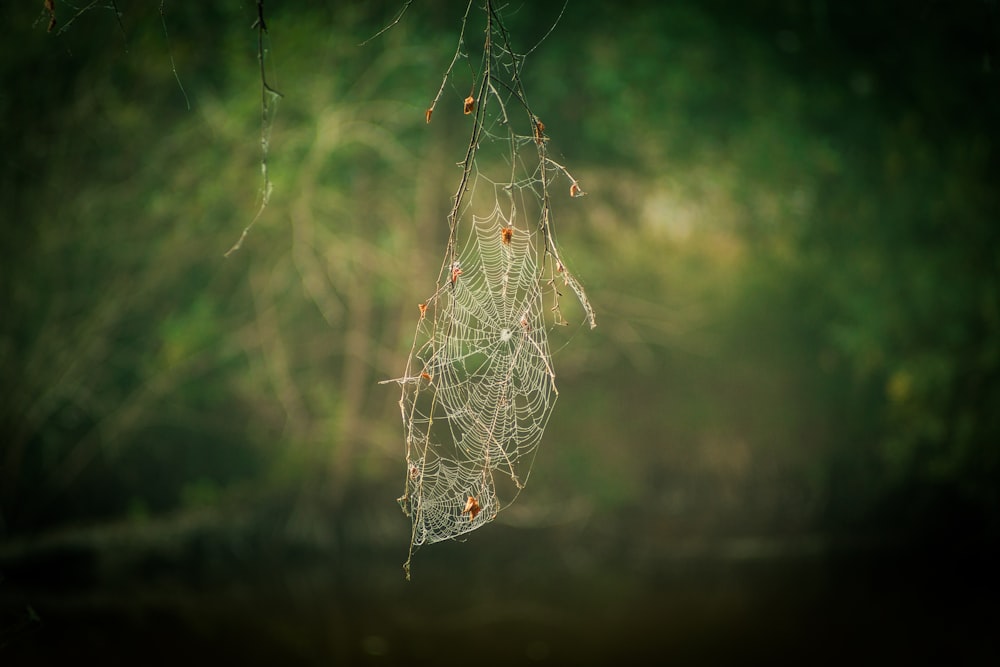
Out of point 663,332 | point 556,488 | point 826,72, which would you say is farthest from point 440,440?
point 826,72

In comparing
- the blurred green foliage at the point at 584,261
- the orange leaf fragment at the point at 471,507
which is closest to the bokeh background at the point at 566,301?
the blurred green foliage at the point at 584,261

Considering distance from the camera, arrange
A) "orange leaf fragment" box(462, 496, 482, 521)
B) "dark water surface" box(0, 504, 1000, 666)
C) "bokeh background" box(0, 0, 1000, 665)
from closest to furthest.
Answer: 1. "orange leaf fragment" box(462, 496, 482, 521)
2. "dark water surface" box(0, 504, 1000, 666)
3. "bokeh background" box(0, 0, 1000, 665)

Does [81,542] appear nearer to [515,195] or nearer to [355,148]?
[355,148]

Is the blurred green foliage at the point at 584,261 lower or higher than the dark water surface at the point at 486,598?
higher

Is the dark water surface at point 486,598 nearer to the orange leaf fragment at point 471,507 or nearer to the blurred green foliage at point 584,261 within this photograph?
the blurred green foliage at point 584,261

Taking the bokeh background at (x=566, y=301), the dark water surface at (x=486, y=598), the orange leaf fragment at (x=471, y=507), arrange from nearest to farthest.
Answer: the orange leaf fragment at (x=471, y=507), the dark water surface at (x=486, y=598), the bokeh background at (x=566, y=301)

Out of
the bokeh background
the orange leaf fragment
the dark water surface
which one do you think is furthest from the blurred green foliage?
the orange leaf fragment

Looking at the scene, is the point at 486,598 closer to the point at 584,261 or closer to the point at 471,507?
the point at 584,261

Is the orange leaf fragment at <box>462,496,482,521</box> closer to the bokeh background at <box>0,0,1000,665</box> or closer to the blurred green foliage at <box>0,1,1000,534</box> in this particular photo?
the bokeh background at <box>0,0,1000,665</box>
